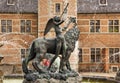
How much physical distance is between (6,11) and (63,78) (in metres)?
23.0

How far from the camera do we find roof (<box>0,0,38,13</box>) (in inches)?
1410

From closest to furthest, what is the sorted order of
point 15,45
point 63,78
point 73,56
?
point 63,78, point 73,56, point 15,45

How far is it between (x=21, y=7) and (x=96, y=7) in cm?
590

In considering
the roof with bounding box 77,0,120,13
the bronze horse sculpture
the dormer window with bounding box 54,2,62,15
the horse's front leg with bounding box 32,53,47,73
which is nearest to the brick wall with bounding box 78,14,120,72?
the roof with bounding box 77,0,120,13

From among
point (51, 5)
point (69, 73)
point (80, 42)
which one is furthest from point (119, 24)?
point (69, 73)

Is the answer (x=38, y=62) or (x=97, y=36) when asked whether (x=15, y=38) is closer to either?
(x=97, y=36)

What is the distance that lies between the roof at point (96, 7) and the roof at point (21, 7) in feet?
11.6

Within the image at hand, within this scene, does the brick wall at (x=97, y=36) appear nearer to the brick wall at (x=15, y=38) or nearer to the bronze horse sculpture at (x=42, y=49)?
the brick wall at (x=15, y=38)

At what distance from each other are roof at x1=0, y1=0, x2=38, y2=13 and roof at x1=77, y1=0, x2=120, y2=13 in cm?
354

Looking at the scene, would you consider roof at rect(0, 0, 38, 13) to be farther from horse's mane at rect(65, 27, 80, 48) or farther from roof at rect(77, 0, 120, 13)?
horse's mane at rect(65, 27, 80, 48)

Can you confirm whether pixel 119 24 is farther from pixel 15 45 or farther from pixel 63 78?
pixel 63 78

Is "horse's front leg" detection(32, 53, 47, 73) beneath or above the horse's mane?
beneath

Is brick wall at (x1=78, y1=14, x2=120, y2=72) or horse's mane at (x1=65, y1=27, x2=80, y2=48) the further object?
brick wall at (x1=78, y1=14, x2=120, y2=72)

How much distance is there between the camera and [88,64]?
117 feet
